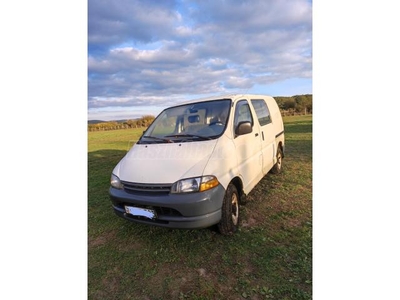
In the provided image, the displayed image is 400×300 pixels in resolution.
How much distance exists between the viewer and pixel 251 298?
187 cm

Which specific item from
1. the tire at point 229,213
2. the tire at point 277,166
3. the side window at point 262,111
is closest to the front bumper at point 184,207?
the tire at point 229,213

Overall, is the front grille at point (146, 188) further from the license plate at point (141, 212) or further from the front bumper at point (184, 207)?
the license plate at point (141, 212)

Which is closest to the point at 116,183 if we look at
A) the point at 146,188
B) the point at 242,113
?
the point at 146,188

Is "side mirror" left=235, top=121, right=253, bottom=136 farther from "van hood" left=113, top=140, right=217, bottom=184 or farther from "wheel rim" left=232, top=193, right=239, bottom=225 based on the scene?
"wheel rim" left=232, top=193, right=239, bottom=225

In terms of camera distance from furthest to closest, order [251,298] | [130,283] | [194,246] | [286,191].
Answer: [286,191]
[194,246]
[130,283]
[251,298]

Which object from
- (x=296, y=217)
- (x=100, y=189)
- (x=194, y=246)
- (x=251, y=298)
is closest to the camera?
(x=251, y=298)

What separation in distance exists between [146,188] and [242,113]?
1.94 metres

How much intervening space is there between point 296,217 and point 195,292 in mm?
1915

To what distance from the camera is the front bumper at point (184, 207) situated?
227cm
